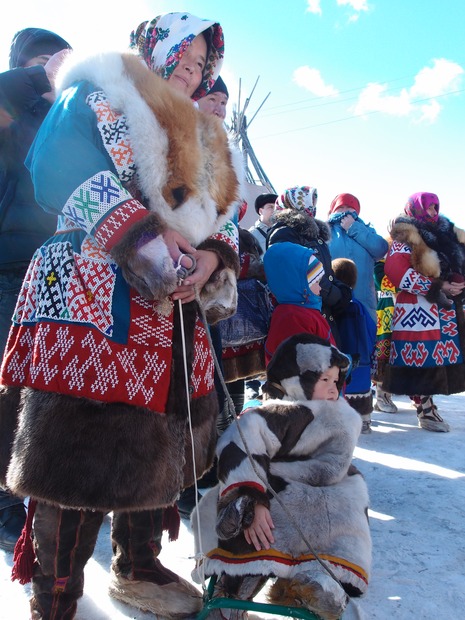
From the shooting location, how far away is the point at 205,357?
137 cm

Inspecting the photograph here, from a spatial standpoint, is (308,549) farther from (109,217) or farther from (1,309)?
(1,309)

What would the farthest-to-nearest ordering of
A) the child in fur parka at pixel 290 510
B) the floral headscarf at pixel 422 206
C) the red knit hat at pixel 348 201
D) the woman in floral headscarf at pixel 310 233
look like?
the red knit hat at pixel 348 201, the floral headscarf at pixel 422 206, the woman in floral headscarf at pixel 310 233, the child in fur parka at pixel 290 510

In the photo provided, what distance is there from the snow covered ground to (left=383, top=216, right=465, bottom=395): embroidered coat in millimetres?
569

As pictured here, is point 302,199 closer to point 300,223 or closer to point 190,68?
point 300,223

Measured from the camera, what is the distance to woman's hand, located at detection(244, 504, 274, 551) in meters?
1.31

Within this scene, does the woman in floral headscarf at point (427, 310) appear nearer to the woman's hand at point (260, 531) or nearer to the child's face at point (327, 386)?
the child's face at point (327, 386)

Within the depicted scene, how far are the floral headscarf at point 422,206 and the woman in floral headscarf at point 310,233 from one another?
1092mm

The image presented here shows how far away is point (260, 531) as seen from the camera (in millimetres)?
1314

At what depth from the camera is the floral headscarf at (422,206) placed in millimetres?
3691

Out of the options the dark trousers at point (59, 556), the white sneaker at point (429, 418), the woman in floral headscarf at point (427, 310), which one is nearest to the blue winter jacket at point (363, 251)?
the woman in floral headscarf at point (427, 310)

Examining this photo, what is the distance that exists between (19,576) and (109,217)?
92 centimetres

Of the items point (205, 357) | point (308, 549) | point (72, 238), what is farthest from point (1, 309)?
point (308, 549)

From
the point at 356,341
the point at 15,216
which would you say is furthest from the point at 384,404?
the point at 15,216

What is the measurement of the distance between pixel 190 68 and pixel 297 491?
1286mm
